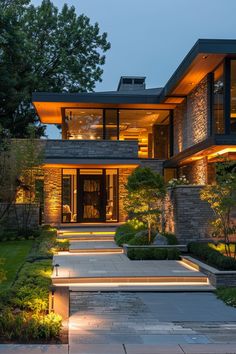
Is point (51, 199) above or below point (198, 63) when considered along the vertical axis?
below

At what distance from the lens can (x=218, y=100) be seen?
1823cm

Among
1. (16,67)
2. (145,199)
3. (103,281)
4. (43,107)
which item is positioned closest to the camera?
(103,281)

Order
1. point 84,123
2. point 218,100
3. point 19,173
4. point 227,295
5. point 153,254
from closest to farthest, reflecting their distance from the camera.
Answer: point 227,295, point 153,254, point 218,100, point 19,173, point 84,123

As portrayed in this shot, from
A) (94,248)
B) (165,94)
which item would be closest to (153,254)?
(94,248)

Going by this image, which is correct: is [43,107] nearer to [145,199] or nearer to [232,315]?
[145,199]

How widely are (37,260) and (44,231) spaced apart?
6.85 m

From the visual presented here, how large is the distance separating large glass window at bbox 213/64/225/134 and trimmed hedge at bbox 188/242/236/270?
14.5 ft

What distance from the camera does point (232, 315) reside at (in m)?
8.91

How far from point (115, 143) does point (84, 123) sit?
2695 mm

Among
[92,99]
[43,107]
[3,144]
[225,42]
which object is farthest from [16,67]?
[225,42]

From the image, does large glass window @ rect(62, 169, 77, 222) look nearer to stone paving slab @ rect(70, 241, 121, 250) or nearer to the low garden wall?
the low garden wall

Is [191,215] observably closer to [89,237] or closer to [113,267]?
[113,267]

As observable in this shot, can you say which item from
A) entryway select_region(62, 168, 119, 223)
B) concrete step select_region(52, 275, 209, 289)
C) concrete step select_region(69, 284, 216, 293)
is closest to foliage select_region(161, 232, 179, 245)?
concrete step select_region(52, 275, 209, 289)

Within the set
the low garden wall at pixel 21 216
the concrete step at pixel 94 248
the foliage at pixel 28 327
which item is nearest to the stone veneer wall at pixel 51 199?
the low garden wall at pixel 21 216
